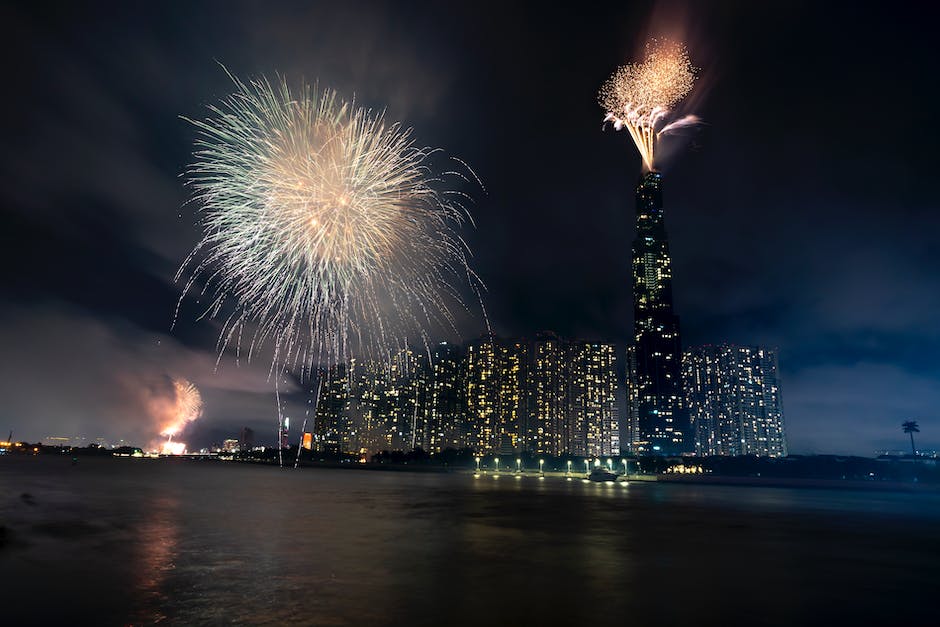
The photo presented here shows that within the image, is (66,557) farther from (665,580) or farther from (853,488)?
(853,488)

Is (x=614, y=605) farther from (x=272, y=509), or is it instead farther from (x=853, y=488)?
(x=853, y=488)

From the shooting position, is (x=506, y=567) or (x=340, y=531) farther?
(x=340, y=531)

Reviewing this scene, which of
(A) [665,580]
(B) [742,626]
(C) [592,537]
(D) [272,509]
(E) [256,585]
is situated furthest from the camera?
(D) [272,509]

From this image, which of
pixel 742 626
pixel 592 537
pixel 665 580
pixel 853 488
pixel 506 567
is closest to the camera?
pixel 742 626

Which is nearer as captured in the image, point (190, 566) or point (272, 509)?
point (190, 566)

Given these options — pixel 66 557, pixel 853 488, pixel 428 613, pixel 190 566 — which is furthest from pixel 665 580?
pixel 853 488

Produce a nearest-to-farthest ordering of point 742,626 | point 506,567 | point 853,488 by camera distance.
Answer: point 742,626 → point 506,567 → point 853,488

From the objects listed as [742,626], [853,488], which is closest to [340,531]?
[742,626]

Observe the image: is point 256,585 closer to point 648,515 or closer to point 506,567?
point 506,567

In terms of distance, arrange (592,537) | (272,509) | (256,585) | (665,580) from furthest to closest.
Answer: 1. (272,509)
2. (592,537)
3. (665,580)
4. (256,585)
